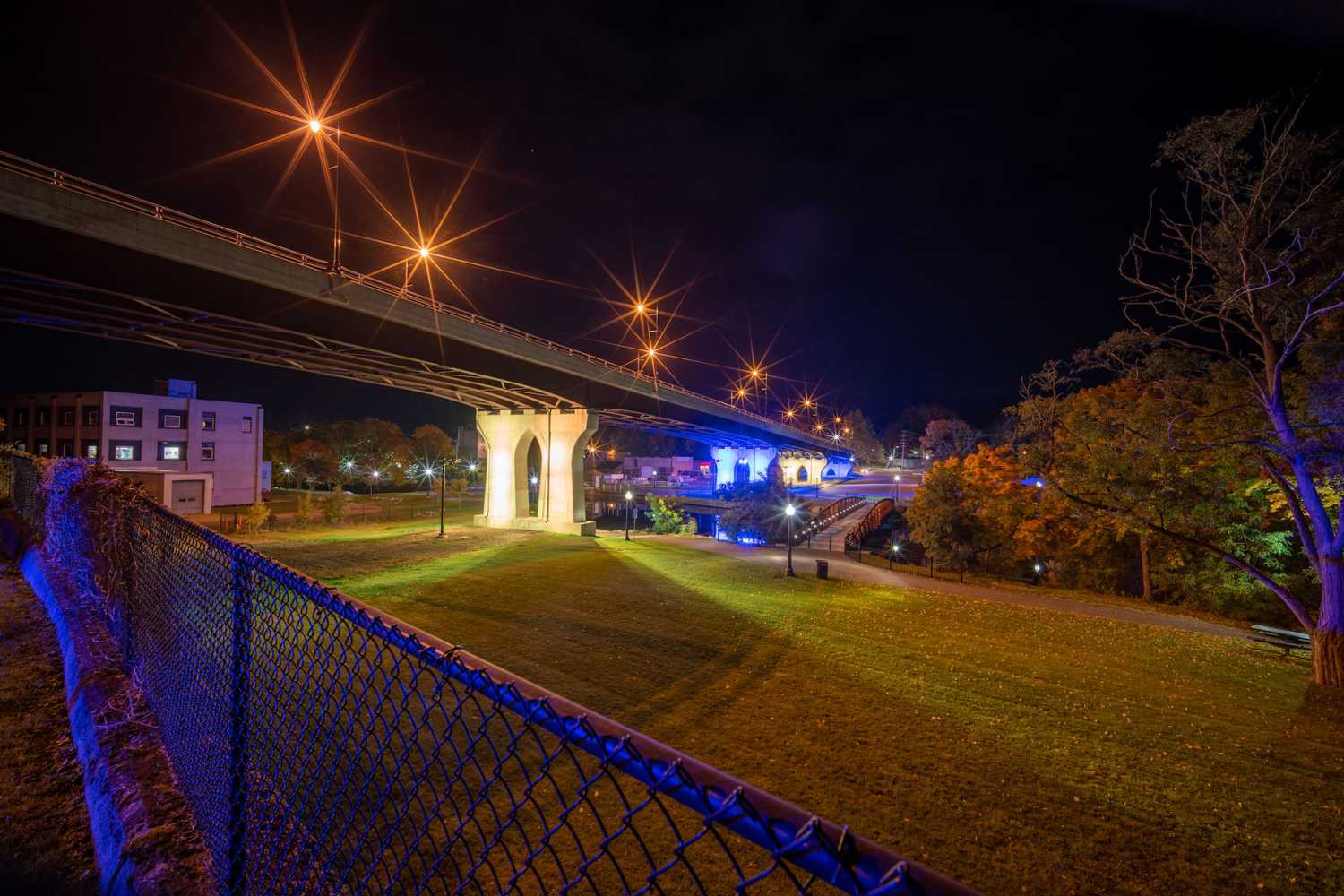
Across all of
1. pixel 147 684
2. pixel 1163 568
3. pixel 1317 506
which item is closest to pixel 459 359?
pixel 147 684

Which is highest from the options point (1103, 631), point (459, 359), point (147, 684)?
point (459, 359)

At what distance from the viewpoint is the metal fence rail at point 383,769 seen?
1.36 metres

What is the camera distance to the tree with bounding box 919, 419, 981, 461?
83875 millimetres

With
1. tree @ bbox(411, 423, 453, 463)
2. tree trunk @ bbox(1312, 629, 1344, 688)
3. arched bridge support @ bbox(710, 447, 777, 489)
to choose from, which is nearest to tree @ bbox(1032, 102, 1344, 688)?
tree trunk @ bbox(1312, 629, 1344, 688)

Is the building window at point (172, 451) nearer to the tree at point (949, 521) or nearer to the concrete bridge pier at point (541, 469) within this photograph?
the concrete bridge pier at point (541, 469)

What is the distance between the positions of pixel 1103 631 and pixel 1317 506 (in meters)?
6.48

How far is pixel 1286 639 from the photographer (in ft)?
48.4

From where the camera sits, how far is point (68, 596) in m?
7.10

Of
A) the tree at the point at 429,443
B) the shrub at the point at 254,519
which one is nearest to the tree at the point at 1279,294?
the shrub at the point at 254,519

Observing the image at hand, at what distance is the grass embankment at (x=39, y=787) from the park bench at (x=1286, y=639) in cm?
2134

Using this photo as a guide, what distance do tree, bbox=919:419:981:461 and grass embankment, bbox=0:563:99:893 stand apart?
8016 centimetres

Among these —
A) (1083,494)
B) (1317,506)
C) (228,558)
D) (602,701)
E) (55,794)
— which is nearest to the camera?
(228,558)

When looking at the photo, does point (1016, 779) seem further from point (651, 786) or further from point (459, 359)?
point (459, 359)

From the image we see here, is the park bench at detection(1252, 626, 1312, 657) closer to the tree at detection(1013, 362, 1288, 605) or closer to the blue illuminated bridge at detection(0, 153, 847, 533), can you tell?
the tree at detection(1013, 362, 1288, 605)
